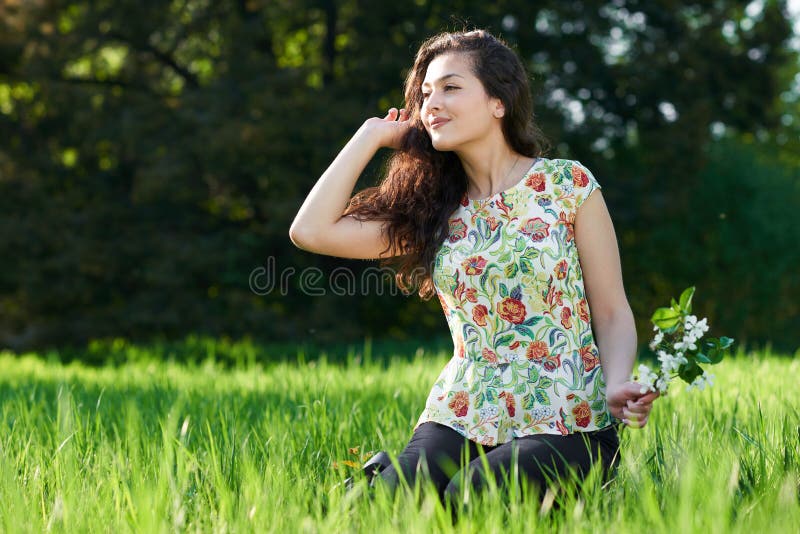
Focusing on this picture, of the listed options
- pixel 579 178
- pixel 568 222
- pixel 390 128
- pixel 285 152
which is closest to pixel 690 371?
pixel 568 222

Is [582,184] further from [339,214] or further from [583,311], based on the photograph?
[339,214]

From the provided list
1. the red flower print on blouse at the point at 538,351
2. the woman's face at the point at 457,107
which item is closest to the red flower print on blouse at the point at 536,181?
the woman's face at the point at 457,107

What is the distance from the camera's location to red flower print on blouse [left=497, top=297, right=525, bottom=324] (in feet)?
8.73

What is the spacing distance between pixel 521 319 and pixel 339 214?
707 mm

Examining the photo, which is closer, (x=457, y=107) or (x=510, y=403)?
(x=510, y=403)

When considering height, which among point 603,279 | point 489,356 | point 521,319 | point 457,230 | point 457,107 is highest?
point 457,107

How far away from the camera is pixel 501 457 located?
240cm

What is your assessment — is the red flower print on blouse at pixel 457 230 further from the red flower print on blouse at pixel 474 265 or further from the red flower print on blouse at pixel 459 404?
the red flower print on blouse at pixel 459 404

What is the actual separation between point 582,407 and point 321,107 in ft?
28.3

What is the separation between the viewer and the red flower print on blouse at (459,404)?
103 inches

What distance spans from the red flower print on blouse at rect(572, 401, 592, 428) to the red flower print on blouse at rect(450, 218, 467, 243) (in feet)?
2.13

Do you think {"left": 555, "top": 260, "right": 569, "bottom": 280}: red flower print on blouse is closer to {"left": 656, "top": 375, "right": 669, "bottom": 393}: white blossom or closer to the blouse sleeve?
the blouse sleeve

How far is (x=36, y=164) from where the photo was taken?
12.0 meters

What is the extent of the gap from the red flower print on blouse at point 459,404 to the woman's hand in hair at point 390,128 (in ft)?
2.99
